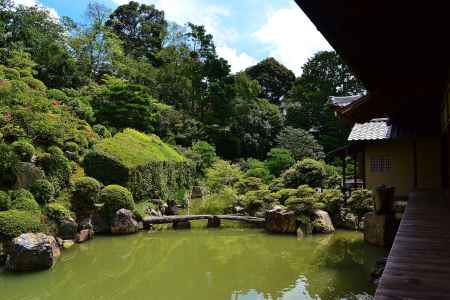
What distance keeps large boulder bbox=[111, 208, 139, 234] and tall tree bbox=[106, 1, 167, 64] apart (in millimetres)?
21219

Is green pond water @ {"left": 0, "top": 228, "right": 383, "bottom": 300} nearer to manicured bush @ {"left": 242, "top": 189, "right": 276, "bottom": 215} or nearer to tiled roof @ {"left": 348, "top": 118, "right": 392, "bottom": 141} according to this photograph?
manicured bush @ {"left": 242, "top": 189, "right": 276, "bottom": 215}

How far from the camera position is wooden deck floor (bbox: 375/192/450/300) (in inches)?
88.9

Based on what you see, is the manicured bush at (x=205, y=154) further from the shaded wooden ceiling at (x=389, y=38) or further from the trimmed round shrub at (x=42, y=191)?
the shaded wooden ceiling at (x=389, y=38)

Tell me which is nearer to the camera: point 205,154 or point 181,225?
point 181,225

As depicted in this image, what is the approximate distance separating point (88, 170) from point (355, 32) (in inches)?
435

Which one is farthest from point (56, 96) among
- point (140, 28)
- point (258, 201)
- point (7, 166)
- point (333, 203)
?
point (140, 28)

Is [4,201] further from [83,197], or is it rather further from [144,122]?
[144,122]

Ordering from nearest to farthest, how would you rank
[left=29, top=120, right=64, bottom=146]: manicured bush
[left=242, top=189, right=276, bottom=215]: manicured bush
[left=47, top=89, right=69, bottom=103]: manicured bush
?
[left=29, top=120, right=64, bottom=146]: manicured bush
[left=242, top=189, right=276, bottom=215]: manicured bush
[left=47, top=89, right=69, bottom=103]: manicured bush

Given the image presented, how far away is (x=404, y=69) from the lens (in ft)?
13.6

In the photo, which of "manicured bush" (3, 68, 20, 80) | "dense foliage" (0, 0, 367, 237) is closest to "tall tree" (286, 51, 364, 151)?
"dense foliage" (0, 0, 367, 237)

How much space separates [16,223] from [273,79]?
31.1m

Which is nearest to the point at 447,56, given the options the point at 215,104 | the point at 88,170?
the point at 88,170

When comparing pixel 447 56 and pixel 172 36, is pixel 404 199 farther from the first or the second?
pixel 172 36

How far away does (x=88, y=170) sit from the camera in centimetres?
1237
